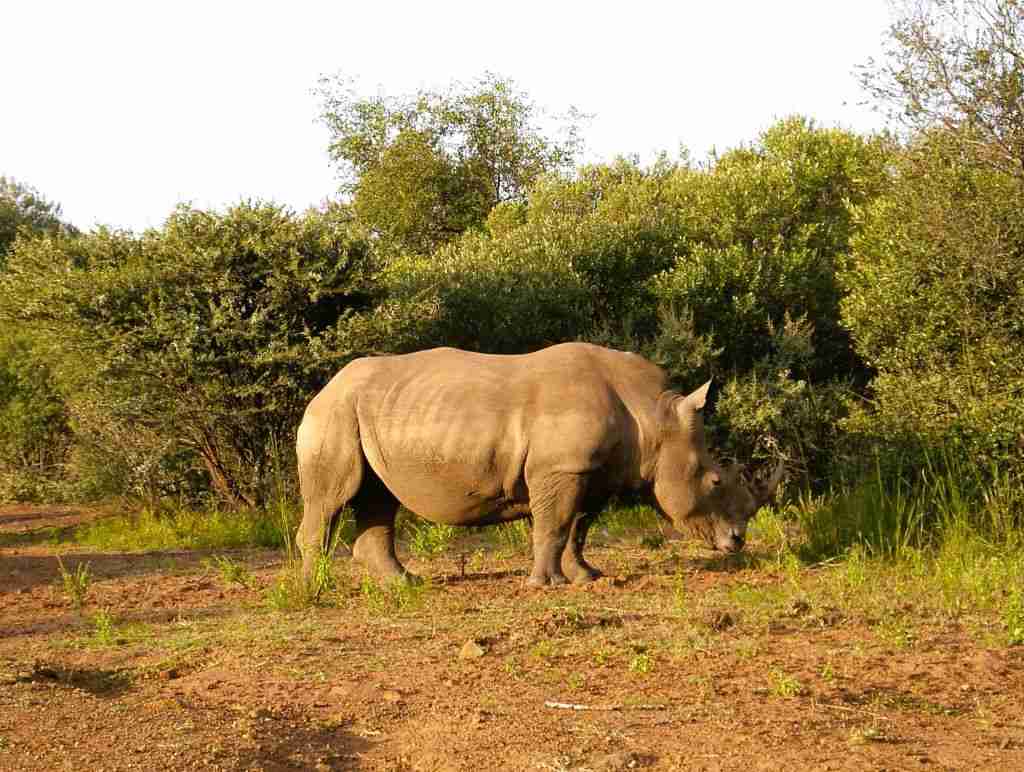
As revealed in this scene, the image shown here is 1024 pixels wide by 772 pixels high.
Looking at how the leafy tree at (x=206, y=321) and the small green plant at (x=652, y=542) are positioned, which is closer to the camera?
the small green plant at (x=652, y=542)

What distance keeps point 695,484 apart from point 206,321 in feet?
20.7

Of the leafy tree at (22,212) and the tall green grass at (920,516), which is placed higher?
the leafy tree at (22,212)

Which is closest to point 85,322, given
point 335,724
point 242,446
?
point 242,446

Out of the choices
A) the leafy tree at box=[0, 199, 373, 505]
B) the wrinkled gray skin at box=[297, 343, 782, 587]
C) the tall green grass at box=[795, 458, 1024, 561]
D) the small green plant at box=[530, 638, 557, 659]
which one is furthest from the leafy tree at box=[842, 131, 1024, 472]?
the leafy tree at box=[0, 199, 373, 505]

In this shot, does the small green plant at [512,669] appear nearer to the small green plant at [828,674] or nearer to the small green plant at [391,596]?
the small green plant at [828,674]

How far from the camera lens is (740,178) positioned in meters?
18.6

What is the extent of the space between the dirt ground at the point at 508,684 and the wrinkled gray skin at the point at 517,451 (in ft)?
1.99

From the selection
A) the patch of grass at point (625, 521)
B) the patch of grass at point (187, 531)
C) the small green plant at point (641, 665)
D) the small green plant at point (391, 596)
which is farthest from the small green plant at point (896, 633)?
the patch of grass at point (187, 531)

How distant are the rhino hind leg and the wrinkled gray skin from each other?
0.01 metres

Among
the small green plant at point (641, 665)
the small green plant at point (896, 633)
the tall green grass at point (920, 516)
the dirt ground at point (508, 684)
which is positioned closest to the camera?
the dirt ground at point (508, 684)

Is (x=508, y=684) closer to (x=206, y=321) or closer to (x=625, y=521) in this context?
(x=625, y=521)

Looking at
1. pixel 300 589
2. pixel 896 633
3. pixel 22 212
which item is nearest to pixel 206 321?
pixel 300 589

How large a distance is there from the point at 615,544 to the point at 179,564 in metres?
3.97

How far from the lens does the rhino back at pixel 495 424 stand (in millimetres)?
8586
